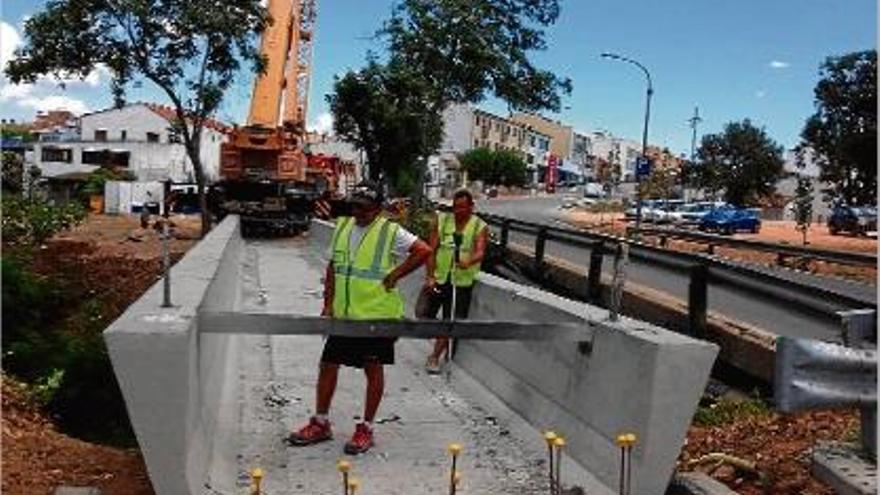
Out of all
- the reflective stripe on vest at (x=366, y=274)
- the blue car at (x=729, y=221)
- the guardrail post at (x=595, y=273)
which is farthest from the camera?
the blue car at (x=729, y=221)

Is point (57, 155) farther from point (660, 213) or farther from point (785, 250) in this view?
point (785, 250)

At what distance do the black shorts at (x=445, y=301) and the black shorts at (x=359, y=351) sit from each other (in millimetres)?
2514

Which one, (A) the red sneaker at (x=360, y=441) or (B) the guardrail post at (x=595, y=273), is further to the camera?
(B) the guardrail post at (x=595, y=273)

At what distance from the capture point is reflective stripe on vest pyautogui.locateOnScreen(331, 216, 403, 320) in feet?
21.8

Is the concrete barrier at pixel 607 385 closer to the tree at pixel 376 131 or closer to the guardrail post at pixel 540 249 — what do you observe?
the guardrail post at pixel 540 249

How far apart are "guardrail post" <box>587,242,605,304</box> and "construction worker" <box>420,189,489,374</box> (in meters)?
5.20

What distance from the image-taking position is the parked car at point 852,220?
52281 millimetres

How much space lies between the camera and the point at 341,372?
9000 millimetres

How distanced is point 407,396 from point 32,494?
3424 mm

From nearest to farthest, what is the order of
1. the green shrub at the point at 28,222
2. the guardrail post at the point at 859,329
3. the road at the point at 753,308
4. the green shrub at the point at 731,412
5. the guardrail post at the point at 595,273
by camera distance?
the guardrail post at the point at 859,329 → the green shrub at the point at 731,412 → the road at the point at 753,308 → the guardrail post at the point at 595,273 → the green shrub at the point at 28,222

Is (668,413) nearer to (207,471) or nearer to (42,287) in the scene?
(207,471)

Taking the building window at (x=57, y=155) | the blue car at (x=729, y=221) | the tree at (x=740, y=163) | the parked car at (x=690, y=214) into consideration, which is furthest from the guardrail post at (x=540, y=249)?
the tree at (x=740, y=163)

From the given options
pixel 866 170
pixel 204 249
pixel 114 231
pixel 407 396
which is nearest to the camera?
pixel 407 396

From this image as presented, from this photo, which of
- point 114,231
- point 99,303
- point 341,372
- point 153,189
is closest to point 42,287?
point 99,303
